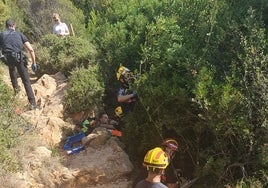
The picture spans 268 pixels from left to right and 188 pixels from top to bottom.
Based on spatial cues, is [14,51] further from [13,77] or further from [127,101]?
[127,101]

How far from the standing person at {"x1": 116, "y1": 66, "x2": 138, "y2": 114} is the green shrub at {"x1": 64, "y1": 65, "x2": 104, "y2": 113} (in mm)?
945

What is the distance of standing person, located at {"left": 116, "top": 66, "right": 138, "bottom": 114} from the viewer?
684 centimetres

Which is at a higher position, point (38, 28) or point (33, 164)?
point (38, 28)

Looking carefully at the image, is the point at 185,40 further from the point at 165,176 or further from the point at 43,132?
the point at 43,132

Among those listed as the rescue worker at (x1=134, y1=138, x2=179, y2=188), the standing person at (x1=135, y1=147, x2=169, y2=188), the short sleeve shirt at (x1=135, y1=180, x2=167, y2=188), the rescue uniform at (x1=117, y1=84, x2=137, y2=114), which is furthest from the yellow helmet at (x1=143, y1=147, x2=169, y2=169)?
the rescue uniform at (x1=117, y1=84, x2=137, y2=114)

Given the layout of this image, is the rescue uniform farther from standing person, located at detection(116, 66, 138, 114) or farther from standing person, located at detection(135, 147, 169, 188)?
standing person, located at detection(135, 147, 169, 188)

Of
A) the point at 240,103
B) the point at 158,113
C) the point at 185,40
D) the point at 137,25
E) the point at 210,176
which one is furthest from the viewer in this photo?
the point at 137,25

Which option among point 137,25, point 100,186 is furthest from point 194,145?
point 137,25

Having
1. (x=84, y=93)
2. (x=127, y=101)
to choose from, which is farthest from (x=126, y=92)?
(x=84, y=93)

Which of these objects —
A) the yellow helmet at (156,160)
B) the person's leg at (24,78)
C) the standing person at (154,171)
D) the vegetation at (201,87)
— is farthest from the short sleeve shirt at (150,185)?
the person's leg at (24,78)

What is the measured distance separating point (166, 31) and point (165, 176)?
2.12m

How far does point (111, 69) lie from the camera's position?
8.23 metres

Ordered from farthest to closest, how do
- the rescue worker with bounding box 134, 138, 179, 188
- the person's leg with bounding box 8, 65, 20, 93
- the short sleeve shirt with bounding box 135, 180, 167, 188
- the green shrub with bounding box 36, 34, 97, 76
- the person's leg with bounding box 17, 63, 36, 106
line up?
the green shrub with bounding box 36, 34, 97, 76 → the person's leg with bounding box 8, 65, 20, 93 → the person's leg with bounding box 17, 63, 36, 106 → the rescue worker with bounding box 134, 138, 179, 188 → the short sleeve shirt with bounding box 135, 180, 167, 188

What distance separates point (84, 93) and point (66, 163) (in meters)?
1.53
